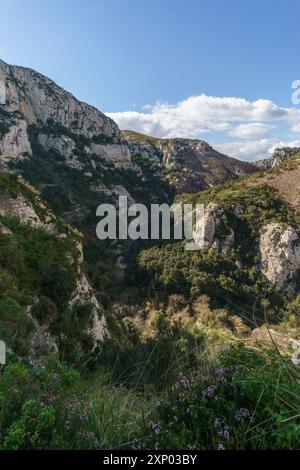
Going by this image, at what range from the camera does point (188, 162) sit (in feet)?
398

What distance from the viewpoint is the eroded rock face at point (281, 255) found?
48.6 meters

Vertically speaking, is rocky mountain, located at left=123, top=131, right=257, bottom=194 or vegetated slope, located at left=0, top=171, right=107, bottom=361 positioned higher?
rocky mountain, located at left=123, top=131, right=257, bottom=194

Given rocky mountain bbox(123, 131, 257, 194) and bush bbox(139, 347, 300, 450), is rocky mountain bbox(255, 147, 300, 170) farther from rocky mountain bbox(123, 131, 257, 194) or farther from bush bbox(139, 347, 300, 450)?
bush bbox(139, 347, 300, 450)

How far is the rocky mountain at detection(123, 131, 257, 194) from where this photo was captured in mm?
99438

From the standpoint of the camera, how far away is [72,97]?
95.1 meters

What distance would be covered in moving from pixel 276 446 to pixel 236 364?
69 centimetres

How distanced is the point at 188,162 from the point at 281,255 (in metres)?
77.5

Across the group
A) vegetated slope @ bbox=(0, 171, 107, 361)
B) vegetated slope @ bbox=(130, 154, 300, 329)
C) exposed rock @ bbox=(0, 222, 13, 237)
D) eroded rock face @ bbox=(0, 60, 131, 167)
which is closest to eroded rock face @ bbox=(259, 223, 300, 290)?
vegetated slope @ bbox=(130, 154, 300, 329)

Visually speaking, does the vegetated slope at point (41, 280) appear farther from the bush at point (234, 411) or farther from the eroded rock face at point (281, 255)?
the eroded rock face at point (281, 255)

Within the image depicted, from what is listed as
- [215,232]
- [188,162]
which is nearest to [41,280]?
[215,232]

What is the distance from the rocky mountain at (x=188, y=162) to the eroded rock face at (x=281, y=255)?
4390cm

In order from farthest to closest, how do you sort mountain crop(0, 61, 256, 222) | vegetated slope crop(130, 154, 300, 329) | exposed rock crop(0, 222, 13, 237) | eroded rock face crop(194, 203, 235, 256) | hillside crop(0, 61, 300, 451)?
mountain crop(0, 61, 256, 222)
eroded rock face crop(194, 203, 235, 256)
vegetated slope crop(130, 154, 300, 329)
exposed rock crop(0, 222, 13, 237)
hillside crop(0, 61, 300, 451)

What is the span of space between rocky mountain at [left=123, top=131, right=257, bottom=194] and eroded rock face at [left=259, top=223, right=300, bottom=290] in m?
43.9

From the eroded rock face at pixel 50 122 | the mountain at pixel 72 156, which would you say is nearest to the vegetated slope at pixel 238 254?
the mountain at pixel 72 156
